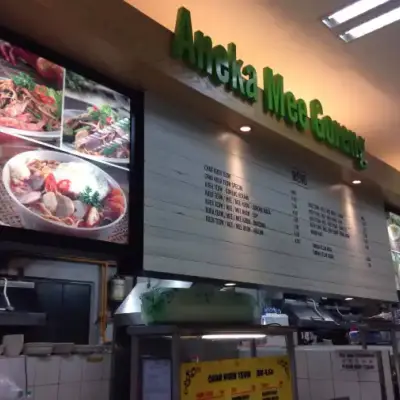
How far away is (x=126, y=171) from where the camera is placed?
1.97 m

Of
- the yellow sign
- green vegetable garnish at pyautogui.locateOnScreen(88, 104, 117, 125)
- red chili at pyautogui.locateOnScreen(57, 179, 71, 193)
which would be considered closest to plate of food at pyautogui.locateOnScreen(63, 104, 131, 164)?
green vegetable garnish at pyautogui.locateOnScreen(88, 104, 117, 125)

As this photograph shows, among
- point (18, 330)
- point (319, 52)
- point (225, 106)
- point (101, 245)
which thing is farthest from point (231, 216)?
point (18, 330)

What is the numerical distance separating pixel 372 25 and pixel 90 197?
184 centimetres

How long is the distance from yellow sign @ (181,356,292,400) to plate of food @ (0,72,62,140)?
1.06 m

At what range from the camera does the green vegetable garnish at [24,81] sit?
1685mm

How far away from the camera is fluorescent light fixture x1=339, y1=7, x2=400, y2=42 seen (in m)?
2.50

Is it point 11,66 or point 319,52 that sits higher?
point 319,52

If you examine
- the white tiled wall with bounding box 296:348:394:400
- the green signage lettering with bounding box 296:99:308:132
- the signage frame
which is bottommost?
the white tiled wall with bounding box 296:348:394:400

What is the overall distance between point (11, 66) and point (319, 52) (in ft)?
5.95

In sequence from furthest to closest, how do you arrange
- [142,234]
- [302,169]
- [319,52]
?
[302,169] → [319,52] → [142,234]

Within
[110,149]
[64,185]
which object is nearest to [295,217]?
[110,149]

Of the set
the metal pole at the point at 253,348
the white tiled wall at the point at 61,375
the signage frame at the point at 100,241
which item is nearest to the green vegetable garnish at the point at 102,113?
the signage frame at the point at 100,241

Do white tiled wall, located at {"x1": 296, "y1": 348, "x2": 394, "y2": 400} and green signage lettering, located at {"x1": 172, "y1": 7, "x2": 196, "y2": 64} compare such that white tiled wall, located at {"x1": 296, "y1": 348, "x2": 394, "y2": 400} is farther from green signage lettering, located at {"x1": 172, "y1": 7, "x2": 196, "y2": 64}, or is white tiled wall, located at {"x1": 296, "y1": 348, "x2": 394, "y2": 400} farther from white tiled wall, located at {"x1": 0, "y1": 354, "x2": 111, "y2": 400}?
green signage lettering, located at {"x1": 172, "y1": 7, "x2": 196, "y2": 64}

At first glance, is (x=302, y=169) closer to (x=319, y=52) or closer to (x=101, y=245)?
(x=319, y=52)
